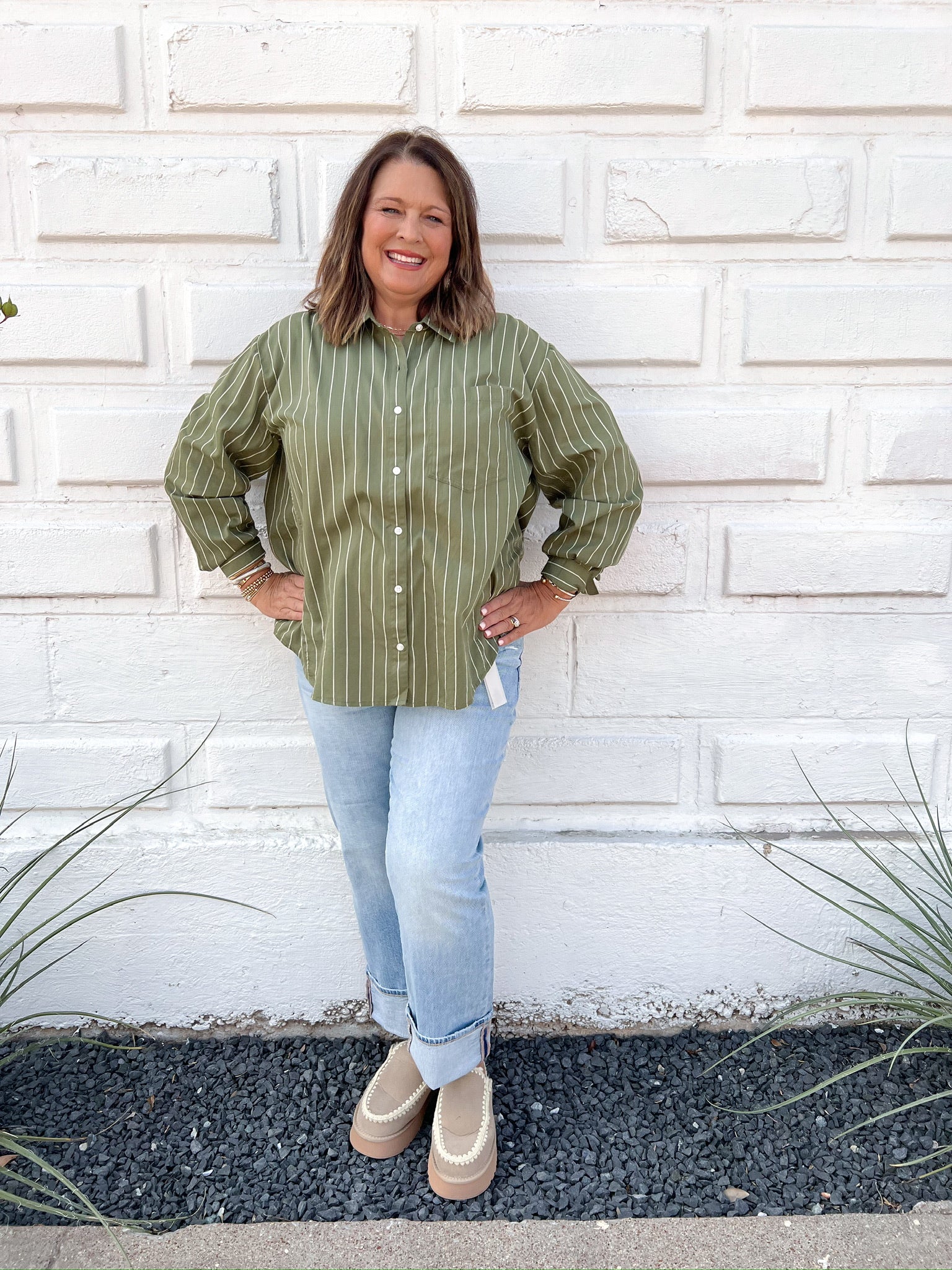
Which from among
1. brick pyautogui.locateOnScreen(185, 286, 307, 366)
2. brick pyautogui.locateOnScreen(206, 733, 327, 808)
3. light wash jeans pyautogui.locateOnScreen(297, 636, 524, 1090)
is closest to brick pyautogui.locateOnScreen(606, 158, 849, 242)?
brick pyautogui.locateOnScreen(185, 286, 307, 366)

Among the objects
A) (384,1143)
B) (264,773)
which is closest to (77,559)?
(264,773)

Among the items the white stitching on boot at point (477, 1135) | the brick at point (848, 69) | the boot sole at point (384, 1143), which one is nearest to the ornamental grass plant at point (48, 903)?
the boot sole at point (384, 1143)

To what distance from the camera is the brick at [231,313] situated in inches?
95.0

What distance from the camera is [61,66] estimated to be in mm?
2320

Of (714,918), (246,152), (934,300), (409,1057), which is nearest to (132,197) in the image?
(246,152)

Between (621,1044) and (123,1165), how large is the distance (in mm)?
1327

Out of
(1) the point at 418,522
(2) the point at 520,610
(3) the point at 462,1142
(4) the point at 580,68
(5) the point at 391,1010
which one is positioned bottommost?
(3) the point at 462,1142

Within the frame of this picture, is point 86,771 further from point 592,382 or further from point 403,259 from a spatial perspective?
point 592,382

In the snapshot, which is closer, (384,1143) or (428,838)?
(428,838)

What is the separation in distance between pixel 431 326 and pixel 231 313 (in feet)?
2.07

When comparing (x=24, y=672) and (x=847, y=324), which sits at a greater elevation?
(x=847, y=324)

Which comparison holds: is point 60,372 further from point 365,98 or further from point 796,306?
point 796,306

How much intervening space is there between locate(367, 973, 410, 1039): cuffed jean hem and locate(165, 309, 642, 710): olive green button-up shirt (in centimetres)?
84

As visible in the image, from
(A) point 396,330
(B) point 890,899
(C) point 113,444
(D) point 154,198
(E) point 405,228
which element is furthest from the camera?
(B) point 890,899
